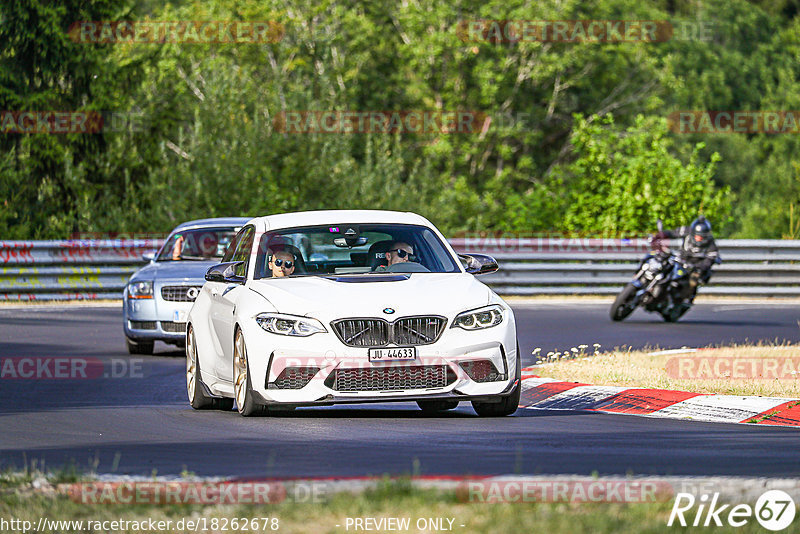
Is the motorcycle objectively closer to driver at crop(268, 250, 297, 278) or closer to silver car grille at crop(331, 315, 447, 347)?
driver at crop(268, 250, 297, 278)

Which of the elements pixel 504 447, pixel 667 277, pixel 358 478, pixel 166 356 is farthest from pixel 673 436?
pixel 667 277

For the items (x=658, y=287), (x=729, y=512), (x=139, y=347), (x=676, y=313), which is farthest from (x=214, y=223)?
(x=729, y=512)

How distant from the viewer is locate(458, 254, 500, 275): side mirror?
1211 centimetres

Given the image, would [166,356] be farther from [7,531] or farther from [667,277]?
[7,531]

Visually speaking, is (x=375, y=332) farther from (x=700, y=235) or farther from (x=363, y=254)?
(x=700, y=235)

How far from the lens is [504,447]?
30.5 ft

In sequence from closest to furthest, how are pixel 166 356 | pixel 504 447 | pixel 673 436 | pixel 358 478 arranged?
pixel 358 478, pixel 504 447, pixel 673 436, pixel 166 356

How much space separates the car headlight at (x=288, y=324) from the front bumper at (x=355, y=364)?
41 millimetres

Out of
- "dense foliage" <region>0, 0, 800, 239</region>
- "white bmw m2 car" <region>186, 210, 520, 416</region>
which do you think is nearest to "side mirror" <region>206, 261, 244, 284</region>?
"white bmw m2 car" <region>186, 210, 520, 416</region>

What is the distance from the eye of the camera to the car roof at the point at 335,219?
12.2 meters

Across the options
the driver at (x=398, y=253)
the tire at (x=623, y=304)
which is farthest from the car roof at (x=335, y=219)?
the tire at (x=623, y=304)

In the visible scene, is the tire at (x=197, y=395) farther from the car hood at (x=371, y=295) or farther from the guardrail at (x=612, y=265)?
the guardrail at (x=612, y=265)

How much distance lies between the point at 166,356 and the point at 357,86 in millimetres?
36096

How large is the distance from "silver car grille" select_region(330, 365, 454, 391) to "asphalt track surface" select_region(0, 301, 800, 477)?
0.27m
